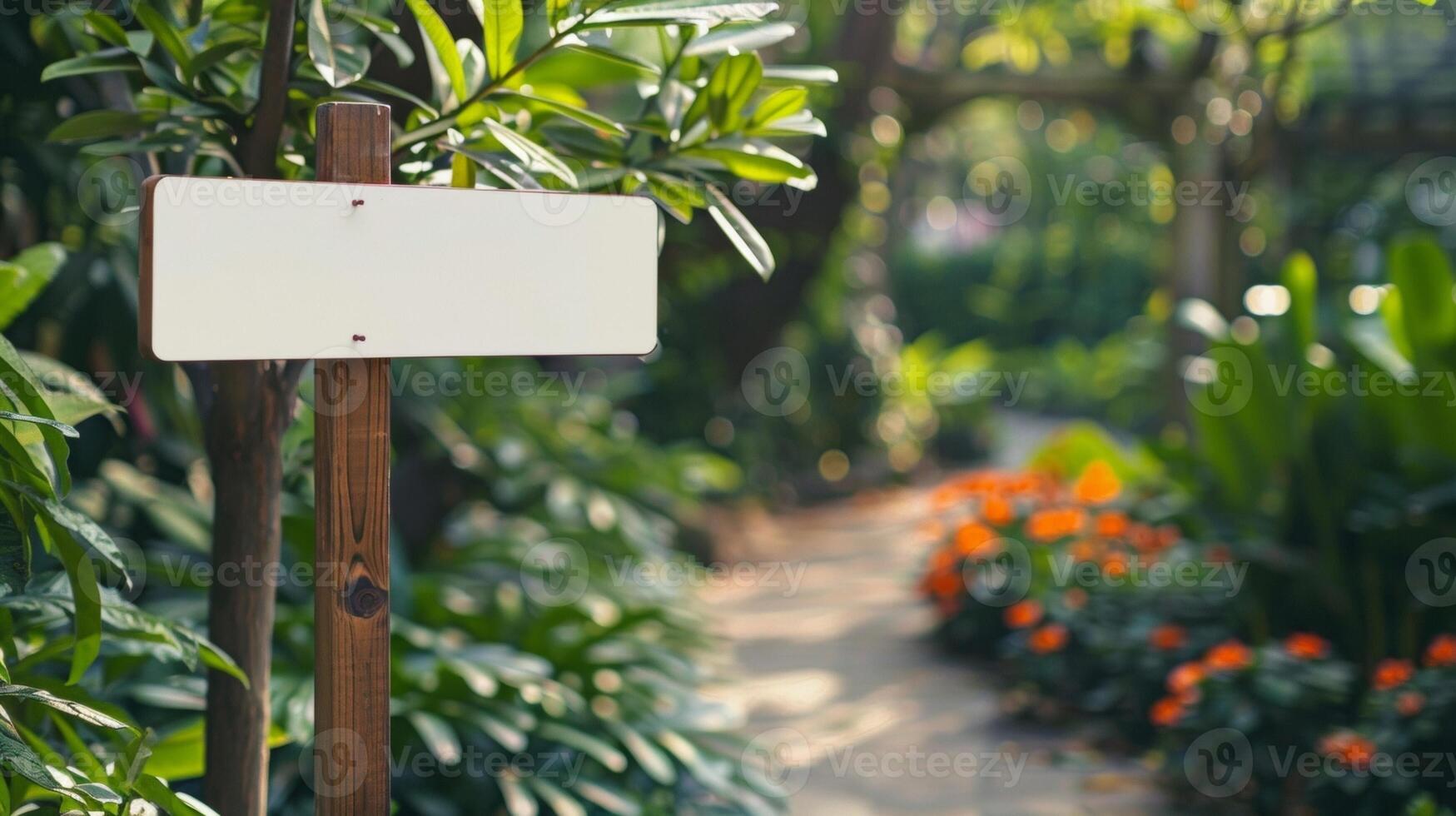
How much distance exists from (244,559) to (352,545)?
28 centimetres

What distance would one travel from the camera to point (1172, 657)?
3117mm

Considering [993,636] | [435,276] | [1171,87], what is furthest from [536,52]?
[1171,87]

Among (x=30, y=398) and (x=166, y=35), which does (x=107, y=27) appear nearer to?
(x=166, y=35)

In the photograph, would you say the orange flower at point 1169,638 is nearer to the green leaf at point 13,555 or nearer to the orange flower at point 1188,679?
the orange flower at point 1188,679

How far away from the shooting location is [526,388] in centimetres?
417

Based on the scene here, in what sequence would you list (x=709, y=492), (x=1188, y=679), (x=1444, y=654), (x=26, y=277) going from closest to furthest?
(x=26, y=277) < (x=1444, y=654) < (x=1188, y=679) < (x=709, y=492)

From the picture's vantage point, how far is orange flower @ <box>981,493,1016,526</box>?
4.29m

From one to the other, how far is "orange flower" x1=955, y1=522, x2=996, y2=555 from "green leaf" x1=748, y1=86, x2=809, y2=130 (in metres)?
2.84

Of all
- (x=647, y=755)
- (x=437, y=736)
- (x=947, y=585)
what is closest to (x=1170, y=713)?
(x=647, y=755)

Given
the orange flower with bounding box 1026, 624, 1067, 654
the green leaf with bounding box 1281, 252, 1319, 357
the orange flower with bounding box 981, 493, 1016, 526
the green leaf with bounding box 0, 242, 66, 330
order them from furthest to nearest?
the orange flower with bounding box 981, 493, 1016, 526 < the orange flower with bounding box 1026, 624, 1067, 654 < the green leaf with bounding box 1281, 252, 1319, 357 < the green leaf with bounding box 0, 242, 66, 330

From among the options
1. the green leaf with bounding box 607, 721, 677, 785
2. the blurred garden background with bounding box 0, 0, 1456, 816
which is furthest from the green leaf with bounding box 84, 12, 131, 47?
the green leaf with bounding box 607, 721, 677, 785

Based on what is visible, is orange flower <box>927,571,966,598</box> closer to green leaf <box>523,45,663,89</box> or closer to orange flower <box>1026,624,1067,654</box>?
orange flower <box>1026,624,1067,654</box>

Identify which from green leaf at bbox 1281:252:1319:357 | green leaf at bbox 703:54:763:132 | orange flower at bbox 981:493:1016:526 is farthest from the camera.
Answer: orange flower at bbox 981:493:1016:526

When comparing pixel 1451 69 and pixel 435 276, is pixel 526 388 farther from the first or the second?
pixel 1451 69
